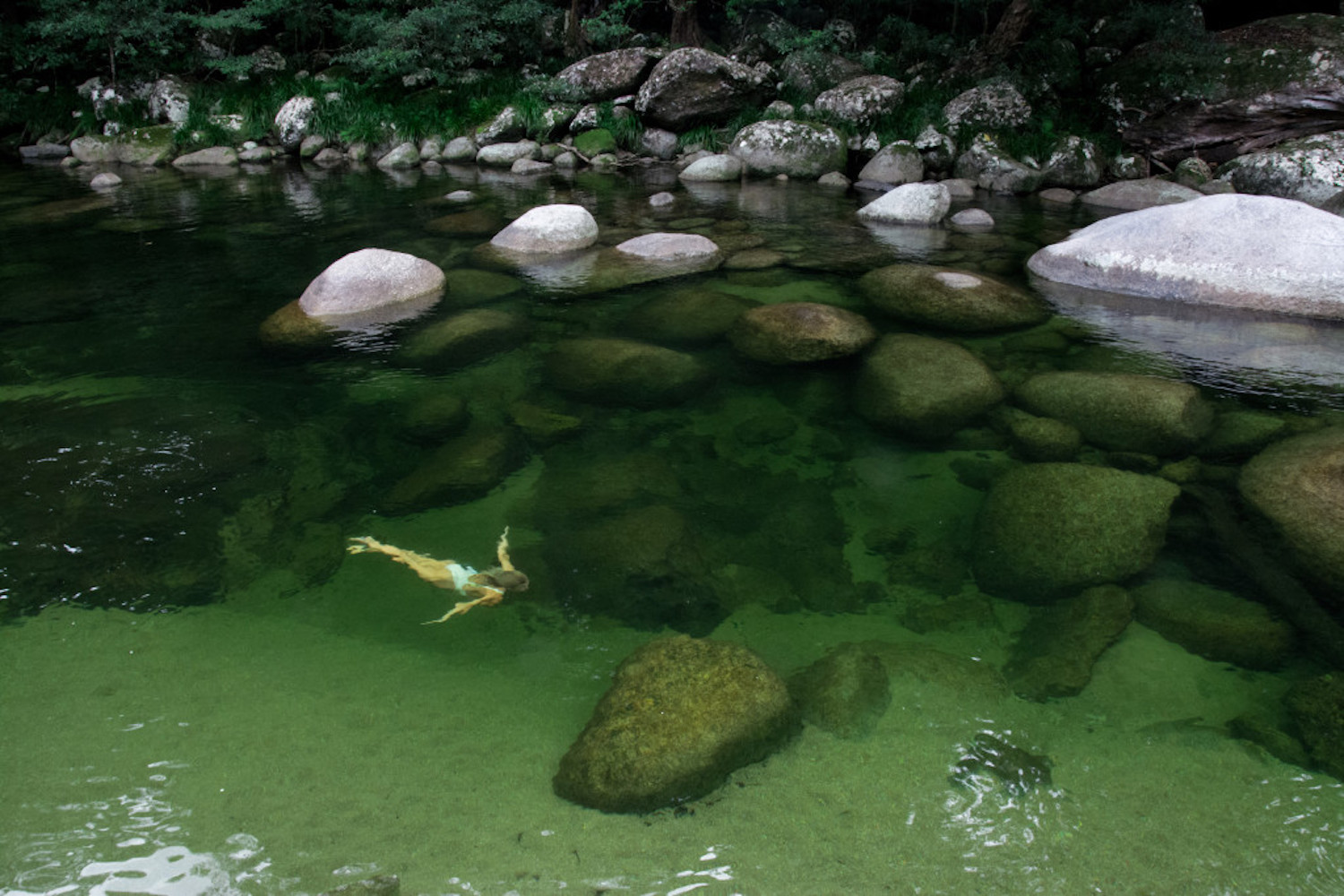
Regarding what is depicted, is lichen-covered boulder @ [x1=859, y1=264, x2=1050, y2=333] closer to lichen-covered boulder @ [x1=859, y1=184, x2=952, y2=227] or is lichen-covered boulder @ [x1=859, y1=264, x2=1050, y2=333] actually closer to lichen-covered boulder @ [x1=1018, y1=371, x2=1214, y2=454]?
lichen-covered boulder @ [x1=1018, y1=371, x2=1214, y2=454]

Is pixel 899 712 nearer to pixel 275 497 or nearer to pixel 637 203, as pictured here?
pixel 275 497

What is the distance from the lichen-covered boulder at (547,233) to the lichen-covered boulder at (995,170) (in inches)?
258

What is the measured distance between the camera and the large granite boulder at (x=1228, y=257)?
5625mm

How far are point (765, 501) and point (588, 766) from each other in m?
1.67

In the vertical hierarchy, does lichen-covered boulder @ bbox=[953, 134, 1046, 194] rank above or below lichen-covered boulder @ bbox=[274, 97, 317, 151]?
below

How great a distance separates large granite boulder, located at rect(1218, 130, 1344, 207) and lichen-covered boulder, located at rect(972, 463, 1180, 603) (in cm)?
879

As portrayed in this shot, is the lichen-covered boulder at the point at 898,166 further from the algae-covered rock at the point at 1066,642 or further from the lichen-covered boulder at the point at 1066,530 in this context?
the algae-covered rock at the point at 1066,642

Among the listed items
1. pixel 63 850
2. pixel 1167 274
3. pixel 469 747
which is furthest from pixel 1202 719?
pixel 1167 274

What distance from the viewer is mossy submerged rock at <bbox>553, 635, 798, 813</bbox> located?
81.3 inches

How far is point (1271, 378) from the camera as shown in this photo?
4.64 metres

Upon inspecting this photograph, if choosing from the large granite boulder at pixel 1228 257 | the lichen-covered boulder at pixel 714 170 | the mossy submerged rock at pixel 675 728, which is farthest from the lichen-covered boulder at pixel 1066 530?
the lichen-covered boulder at pixel 714 170

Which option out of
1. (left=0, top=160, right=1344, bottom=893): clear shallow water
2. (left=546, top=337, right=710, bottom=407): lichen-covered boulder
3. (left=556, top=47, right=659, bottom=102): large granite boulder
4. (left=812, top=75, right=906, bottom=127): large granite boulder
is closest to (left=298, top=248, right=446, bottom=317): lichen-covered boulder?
(left=0, top=160, right=1344, bottom=893): clear shallow water

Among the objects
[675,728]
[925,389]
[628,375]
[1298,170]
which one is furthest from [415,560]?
[1298,170]

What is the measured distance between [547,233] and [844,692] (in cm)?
599
